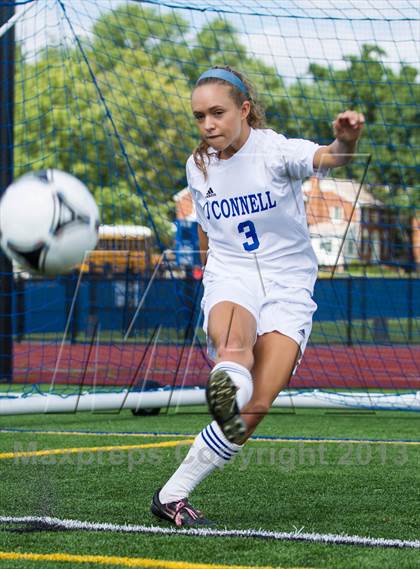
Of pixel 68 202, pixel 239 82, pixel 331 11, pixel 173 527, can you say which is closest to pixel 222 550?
pixel 173 527

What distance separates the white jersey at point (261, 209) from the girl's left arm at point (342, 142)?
94 mm

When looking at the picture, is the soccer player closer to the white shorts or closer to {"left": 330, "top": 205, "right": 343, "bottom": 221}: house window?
the white shorts

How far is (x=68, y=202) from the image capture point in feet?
13.8

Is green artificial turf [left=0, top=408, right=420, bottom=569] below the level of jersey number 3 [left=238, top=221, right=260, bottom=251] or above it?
below

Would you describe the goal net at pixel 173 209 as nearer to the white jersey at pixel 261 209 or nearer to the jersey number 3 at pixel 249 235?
the white jersey at pixel 261 209

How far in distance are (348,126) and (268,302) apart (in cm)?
84

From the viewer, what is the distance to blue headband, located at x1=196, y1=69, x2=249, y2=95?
4.59 meters

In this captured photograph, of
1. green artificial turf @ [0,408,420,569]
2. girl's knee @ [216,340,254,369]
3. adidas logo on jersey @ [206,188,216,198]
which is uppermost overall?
adidas logo on jersey @ [206,188,216,198]

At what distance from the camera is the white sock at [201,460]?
4402 mm

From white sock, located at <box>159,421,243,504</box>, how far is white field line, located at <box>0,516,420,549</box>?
182 mm

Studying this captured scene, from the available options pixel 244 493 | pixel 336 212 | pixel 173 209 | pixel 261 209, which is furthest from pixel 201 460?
pixel 336 212

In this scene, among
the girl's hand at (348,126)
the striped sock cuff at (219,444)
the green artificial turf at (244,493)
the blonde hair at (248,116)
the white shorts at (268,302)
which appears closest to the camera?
the green artificial turf at (244,493)

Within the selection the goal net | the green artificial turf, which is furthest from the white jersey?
the green artificial turf

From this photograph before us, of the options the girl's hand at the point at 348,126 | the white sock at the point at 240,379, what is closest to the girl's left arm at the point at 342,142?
the girl's hand at the point at 348,126
